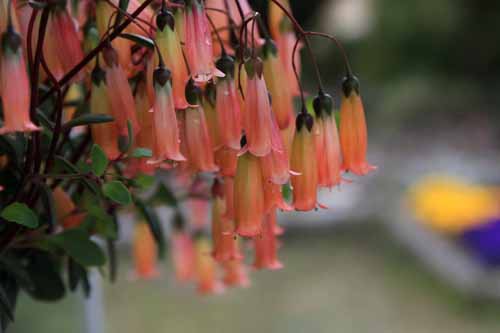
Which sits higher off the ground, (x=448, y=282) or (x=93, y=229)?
(x=93, y=229)

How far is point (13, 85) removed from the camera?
16.1 inches

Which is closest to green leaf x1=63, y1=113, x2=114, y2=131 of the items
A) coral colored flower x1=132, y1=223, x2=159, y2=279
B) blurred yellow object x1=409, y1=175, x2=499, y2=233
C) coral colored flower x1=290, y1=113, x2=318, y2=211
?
coral colored flower x1=290, y1=113, x2=318, y2=211

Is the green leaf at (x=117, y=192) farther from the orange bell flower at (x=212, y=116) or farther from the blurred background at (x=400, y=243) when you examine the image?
the blurred background at (x=400, y=243)

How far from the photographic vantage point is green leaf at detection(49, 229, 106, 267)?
536 mm

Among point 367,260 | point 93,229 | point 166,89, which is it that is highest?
point 166,89

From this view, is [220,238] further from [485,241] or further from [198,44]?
[485,241]

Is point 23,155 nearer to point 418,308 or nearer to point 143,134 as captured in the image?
point 143,134

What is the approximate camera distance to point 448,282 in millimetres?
2941

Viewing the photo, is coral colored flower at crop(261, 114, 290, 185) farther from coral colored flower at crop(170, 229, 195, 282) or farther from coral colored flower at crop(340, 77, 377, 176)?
coral colored flower at crop(170, 229, 195, 282)

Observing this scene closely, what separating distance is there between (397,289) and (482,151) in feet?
5.05

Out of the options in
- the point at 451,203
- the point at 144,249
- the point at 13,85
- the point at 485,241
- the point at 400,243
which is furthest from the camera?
the point at 400,243

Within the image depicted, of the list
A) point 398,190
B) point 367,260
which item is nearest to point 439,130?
point 398,190

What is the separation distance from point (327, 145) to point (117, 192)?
130mm

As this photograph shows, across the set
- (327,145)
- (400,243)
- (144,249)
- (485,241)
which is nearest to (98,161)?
(327,145)
